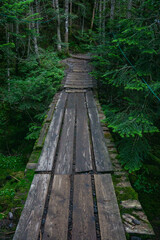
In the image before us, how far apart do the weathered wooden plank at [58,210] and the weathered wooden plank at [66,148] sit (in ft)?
0.73

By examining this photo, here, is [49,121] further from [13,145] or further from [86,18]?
[86,18]

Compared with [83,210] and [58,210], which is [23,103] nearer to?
[58,210]

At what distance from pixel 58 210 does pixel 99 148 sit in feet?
4.98

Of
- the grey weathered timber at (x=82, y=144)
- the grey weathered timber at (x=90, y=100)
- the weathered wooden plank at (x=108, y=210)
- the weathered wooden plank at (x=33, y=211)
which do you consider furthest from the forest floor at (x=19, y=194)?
the grey weathered timber at (x=90, y=100)

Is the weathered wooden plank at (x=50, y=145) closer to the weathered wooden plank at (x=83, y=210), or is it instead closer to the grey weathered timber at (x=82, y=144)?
the grey weathered timber at (x=82, y=144)

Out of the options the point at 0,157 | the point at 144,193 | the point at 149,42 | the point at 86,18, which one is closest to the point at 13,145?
the point at 0,157

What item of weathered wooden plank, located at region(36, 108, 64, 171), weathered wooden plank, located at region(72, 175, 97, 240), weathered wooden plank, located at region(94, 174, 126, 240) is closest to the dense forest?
weathered wooden plank, located at region(36, 108, 64, 171)

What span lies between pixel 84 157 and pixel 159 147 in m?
3.86

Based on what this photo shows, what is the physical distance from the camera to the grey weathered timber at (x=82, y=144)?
2656 mm

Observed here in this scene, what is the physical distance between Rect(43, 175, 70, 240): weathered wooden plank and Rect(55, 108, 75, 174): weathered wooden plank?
8.8 inches

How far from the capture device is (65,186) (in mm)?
2225

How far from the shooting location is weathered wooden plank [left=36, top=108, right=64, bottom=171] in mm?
2658

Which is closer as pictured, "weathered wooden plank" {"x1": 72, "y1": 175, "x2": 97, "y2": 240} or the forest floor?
"weathered wooden plank" {"x1": 72, "y1": 175, "x2": 97, "y2": 240}

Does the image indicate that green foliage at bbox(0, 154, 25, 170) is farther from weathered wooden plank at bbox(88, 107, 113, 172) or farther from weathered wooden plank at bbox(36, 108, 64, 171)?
weathered wooden plank at bbox(88, 107, 113, 172)
